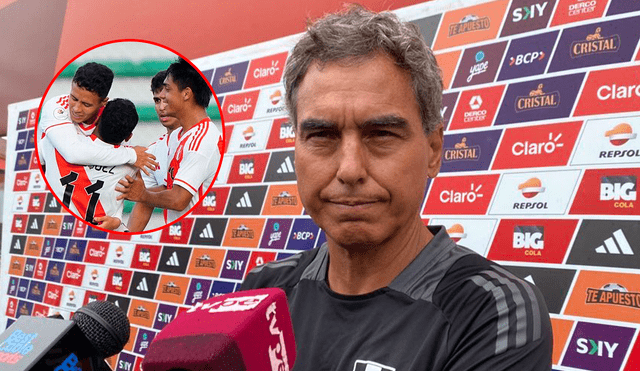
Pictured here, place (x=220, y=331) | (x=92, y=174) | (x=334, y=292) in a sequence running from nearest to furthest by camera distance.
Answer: (x=220, y=331)
(x=334, y=292)
(x=92, y=174)

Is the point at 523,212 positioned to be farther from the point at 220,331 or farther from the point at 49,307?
the point at 49,307

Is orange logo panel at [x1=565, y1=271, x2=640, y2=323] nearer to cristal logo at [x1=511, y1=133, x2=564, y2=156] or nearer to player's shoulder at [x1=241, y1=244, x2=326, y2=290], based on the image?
cristal logo at [x1=511, y1=133, x2=564, y2=156]

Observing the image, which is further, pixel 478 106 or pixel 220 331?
pixel 478 106

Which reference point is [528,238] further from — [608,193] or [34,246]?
[34,246]

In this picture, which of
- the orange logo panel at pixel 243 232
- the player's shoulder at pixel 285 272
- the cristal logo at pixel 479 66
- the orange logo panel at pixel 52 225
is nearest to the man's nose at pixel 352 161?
the player's shoulder at pixel 285 272

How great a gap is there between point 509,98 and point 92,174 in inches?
57.0

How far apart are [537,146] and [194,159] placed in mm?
1210

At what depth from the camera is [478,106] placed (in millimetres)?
1599

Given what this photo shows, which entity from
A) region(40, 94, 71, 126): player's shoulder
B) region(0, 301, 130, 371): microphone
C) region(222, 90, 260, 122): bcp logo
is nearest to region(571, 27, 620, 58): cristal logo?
region(222, 90, 260, 122): bcp logo

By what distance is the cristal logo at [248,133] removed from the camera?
2.15 metres

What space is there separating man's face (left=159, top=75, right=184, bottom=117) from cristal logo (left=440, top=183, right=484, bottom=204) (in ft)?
3.31

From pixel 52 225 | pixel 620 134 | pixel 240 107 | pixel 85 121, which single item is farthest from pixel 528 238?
pixel 52 225

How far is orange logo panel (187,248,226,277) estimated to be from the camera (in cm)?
220


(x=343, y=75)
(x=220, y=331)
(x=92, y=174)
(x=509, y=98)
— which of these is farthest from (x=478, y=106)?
(x=92, y=174)
